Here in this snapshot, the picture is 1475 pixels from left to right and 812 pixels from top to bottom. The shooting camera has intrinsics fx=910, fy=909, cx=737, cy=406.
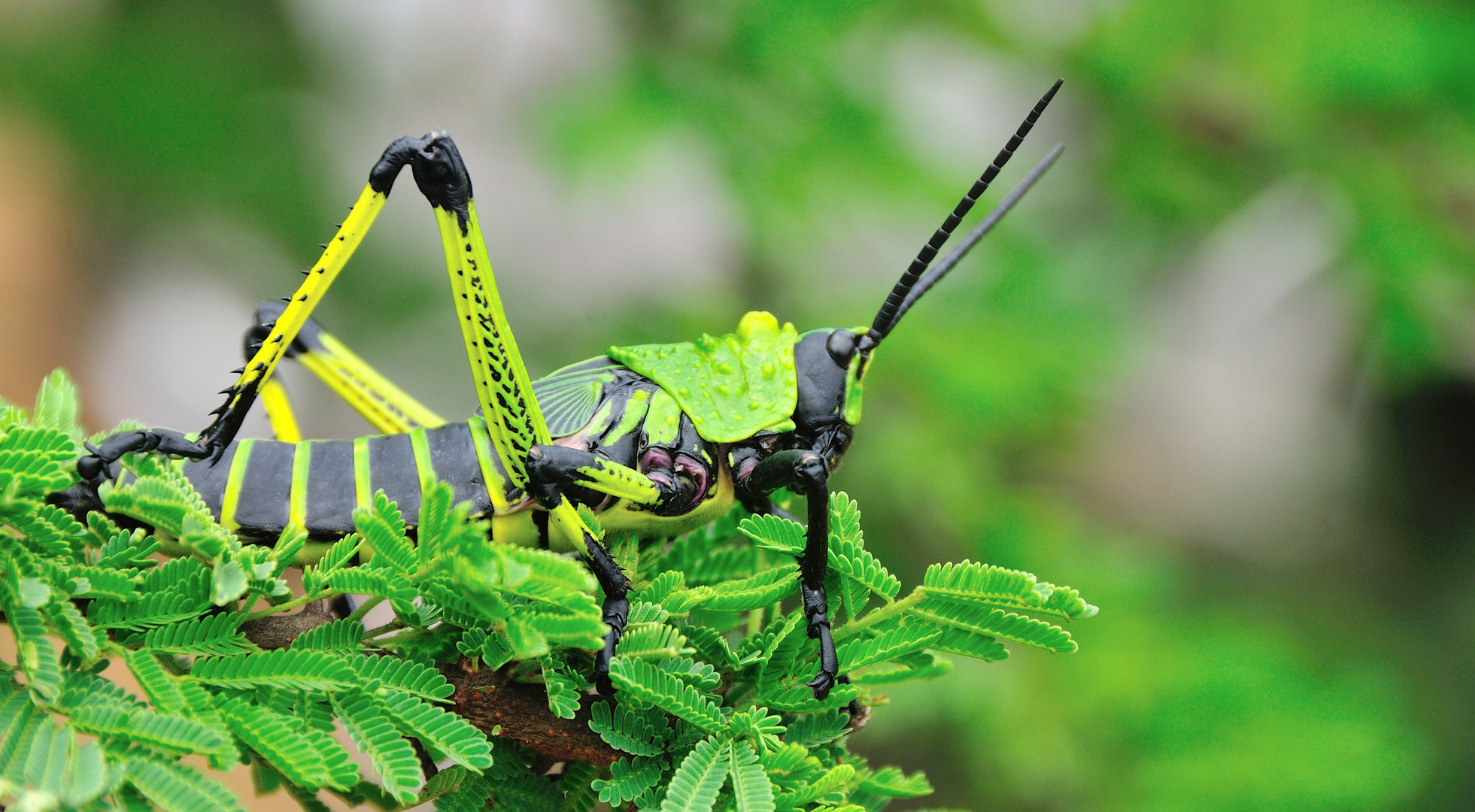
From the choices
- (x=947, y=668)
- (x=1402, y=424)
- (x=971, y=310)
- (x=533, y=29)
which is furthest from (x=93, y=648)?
(x=1402, y=424)

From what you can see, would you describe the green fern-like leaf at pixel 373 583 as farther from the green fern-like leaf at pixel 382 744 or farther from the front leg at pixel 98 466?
the front leg at pixel 98 466

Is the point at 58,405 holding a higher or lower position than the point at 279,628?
higher

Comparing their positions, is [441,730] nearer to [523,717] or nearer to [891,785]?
[523,717]

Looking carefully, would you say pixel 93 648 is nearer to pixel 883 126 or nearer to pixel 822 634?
pixel 822 634

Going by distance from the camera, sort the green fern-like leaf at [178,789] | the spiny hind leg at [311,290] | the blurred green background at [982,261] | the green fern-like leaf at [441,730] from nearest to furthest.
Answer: the green fern-like leaf at [178,789] < the green fern-like leaf at [441,730] < the spiny hind leg at [311,290] < the blurred green background at [982,261]

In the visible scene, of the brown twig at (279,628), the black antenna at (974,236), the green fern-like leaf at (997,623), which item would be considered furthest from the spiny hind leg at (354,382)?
the green fern-like leaf at (997,623)

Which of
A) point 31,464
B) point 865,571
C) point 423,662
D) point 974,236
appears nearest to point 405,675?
point 423,662

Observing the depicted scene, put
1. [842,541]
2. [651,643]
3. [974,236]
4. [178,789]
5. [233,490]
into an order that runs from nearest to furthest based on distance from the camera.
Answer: [178,789] → [651,643] → [842,541] → [233,490] → [974,236]
